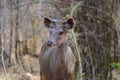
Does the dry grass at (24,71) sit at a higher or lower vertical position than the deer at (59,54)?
lower

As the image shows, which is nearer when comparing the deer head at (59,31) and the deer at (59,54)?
the deer head at (59,31)

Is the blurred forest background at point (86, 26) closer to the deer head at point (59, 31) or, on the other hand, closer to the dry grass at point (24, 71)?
the dry grass at point (24, 71)

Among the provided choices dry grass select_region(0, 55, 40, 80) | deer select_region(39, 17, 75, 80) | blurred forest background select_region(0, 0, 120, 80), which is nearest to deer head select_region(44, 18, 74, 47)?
deer select_region(39, 17, 75, 80)

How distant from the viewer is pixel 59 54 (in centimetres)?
857

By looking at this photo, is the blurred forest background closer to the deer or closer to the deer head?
the deer

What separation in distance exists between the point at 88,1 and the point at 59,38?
3.89m

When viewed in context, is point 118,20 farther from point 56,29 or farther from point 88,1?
point 56,29

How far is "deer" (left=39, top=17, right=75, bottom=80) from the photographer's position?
812 cm

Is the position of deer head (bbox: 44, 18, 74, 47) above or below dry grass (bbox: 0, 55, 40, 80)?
above

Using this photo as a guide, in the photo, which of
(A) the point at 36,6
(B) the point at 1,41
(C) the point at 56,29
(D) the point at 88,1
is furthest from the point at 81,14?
(C) the point at 56,29

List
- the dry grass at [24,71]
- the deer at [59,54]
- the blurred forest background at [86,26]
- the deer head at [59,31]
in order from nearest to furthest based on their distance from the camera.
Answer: the deer head at [59,31] → the deer at [59,54] → the blurred forest background at [86,26] → the dry grass at [24,71]

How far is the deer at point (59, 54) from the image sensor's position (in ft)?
26.7

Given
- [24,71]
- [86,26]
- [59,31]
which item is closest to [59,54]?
[59,31]

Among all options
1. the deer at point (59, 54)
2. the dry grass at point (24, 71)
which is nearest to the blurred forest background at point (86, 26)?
the dry grass at point (24, 71)
